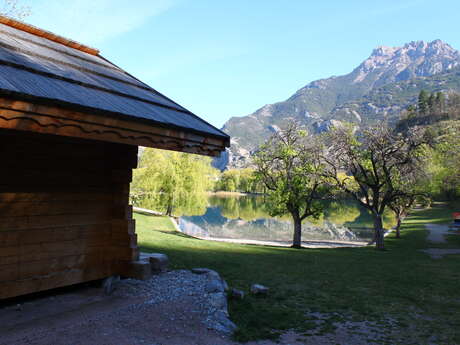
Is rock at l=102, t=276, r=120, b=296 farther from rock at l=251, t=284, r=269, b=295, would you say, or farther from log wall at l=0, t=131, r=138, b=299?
rock at l=251, t=284, r=269, b=295

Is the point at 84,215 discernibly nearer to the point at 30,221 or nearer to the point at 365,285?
the point at 30,221

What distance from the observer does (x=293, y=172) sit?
2120cm

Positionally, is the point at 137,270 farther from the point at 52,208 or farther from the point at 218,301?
the point at 52,208

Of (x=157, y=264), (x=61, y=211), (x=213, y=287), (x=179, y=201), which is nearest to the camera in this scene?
(x=61, y=211)

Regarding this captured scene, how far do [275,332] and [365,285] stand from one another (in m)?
4.71

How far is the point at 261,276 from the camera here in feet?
31.9

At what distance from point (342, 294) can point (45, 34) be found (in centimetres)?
834

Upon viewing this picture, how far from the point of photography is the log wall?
5.54m

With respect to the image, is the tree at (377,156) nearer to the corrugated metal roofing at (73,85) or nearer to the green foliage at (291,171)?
the green foliage at (291,171)

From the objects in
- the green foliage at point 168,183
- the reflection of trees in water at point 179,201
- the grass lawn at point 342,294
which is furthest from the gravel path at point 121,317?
the reflection of trees in water at point 179,201

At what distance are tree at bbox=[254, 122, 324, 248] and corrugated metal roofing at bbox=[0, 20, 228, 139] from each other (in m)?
14.3

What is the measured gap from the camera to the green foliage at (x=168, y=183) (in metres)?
30.5

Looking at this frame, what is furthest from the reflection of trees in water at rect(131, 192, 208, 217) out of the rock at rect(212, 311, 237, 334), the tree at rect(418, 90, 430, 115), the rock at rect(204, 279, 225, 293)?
the tree at rect(418, 90, 430, 115)

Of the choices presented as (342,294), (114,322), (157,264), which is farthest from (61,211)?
(342,294)
